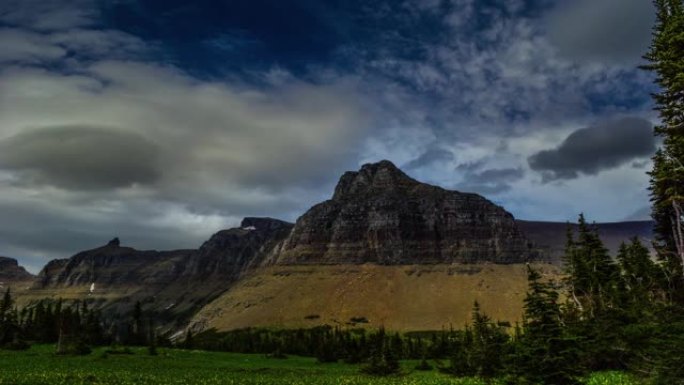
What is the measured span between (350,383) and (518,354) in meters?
32.4

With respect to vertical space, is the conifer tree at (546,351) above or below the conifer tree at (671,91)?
below

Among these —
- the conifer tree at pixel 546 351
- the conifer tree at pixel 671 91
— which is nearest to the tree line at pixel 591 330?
the conifer tree at pixel 546 351

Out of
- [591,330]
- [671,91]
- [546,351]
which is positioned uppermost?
[671,91]

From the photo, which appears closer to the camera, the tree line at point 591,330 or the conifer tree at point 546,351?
the conifer tree at point 546,351

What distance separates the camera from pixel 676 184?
138 ft

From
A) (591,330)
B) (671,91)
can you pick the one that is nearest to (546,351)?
(671,91)

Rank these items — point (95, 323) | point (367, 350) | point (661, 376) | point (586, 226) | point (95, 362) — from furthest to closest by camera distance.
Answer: point (95, 323) < point (367, 350) < point (586, 226) < point (95, 362) < point (661, 376)

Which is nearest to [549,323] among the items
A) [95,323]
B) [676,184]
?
[676,184]

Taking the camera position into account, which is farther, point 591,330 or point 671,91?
point 591,330

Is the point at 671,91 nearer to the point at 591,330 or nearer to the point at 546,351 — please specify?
the point at 546,351

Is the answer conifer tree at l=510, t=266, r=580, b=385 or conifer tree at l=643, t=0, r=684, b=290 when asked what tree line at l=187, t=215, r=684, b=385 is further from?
conifer tree at l=643, t=0, r=684, b=290

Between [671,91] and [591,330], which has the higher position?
[671,91]

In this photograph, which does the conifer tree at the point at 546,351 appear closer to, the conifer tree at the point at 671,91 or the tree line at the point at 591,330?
the tree line at the point at 591,330

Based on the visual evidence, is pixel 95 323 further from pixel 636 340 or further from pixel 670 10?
pixel 670 10
